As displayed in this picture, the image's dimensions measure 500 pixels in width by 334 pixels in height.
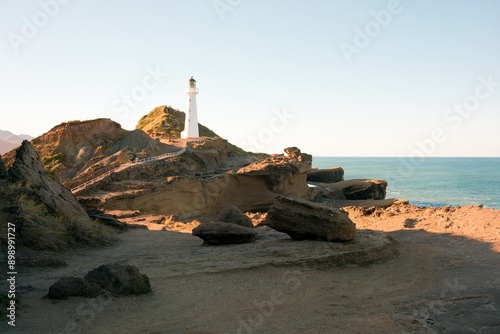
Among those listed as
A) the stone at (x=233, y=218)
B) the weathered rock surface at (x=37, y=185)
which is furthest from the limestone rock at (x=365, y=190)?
the weathered rock surface at (x=37, y=185)

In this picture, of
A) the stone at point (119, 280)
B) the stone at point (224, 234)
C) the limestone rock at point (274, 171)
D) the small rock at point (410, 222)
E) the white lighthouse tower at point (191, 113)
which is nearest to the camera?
the stone at point (119, 280)

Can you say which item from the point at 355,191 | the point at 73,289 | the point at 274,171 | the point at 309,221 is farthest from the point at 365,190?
the point at 73,289

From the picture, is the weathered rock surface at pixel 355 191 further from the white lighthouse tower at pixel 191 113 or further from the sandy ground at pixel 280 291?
the sandy ground at pixel 280 291

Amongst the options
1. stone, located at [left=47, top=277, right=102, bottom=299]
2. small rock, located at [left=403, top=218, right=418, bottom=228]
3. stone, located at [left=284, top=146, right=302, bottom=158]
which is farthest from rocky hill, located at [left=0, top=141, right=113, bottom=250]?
stone, located at [left=284, top=146, right=302, bottom=158]

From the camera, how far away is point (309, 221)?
1084 cm

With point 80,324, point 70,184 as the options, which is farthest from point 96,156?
point 80,324

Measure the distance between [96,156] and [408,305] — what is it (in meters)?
27.0

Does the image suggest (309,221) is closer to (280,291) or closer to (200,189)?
(280,291)

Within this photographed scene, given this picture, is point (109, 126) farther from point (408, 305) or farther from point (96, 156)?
point (408, 305)

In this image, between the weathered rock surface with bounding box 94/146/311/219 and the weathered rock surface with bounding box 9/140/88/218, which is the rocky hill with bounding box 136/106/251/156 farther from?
the weathered rock surface with bounding box 9/140/88/218

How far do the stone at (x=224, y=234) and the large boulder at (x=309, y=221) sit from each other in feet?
2.30

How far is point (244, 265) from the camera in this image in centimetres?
912

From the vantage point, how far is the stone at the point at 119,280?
714 centimetres

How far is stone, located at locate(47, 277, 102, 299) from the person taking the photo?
22.3 ft
